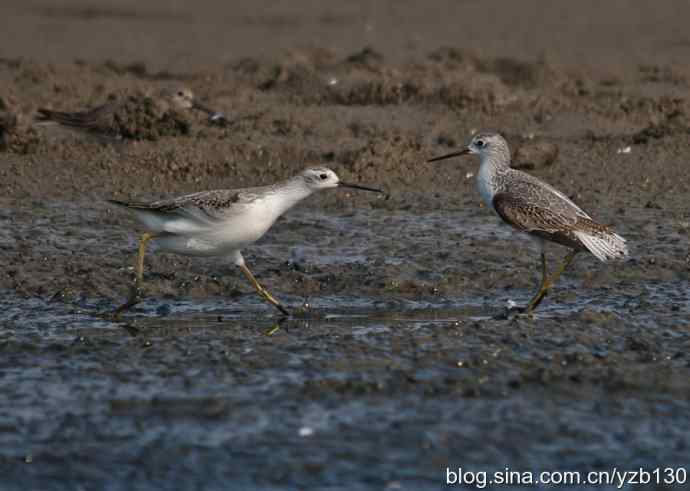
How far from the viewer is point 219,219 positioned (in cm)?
848

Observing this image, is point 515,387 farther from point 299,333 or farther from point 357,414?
point 299,333

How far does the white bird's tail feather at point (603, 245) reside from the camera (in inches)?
345

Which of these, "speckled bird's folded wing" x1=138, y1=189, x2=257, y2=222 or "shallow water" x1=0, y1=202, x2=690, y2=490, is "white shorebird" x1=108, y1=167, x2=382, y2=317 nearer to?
"speckled bird's folded wing" x1=138, y1=189, x2=257, y2=222

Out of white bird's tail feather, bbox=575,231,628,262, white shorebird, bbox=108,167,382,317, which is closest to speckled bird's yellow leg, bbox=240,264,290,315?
white shorebird, bbox=108,167,382,317

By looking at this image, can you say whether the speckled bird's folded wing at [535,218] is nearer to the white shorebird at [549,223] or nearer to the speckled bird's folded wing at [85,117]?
the white shorebird at [549,223]

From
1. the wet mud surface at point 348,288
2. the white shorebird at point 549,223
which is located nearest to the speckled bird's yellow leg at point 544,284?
the white shorebird at point 549,223

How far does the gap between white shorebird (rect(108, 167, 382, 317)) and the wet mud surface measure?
405 millimetres

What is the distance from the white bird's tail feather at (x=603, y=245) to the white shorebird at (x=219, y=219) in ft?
5.79

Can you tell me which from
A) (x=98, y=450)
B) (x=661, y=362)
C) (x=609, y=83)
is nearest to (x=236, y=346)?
(x=98, y=450)

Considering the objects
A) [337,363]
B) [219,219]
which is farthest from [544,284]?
[219,219]

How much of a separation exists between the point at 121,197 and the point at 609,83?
6.45m

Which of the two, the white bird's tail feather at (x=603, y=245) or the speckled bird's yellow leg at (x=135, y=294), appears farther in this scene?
the white bird's tail feather at (x=603, y=245)

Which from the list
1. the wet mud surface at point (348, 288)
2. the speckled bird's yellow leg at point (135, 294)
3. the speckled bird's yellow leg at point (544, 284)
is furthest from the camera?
the speckled bird's yellow leg at point (544, 284)

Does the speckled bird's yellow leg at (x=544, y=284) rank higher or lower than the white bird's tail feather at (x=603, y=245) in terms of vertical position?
lower
